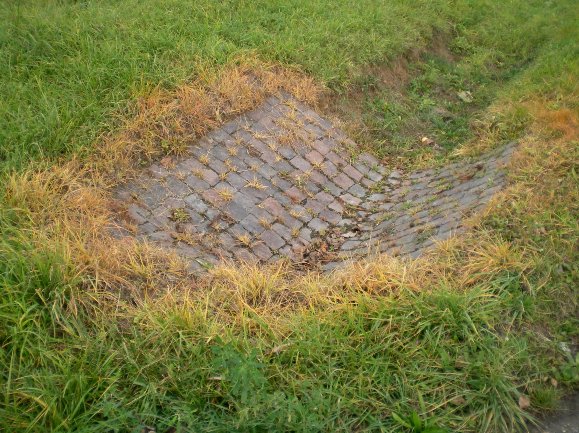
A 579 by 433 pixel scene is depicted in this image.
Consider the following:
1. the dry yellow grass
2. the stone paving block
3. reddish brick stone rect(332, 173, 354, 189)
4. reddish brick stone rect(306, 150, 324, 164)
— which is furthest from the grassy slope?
reddish brick stone rect(306, 150, 324, 164)

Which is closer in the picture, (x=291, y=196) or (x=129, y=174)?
(x=129, y=174)

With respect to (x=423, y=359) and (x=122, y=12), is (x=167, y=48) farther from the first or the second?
(x=423, y=359)

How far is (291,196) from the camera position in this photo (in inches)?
213

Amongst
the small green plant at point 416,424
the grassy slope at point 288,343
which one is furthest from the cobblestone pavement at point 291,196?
the small green plant at point 416,424

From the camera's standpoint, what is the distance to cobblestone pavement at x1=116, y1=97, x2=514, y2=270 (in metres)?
4.75

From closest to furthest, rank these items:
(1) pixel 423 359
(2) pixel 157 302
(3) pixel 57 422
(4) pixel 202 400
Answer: (3) pixel 57 422 < (4) pixel 202 400 < (1) pixel 423 359 < (2) pixel 157 302

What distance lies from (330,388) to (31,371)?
4.97ft

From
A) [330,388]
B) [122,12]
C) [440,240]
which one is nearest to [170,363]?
[330,388]

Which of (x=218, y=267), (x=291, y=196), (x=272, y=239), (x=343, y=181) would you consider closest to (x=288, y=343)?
(x=218, y=267)

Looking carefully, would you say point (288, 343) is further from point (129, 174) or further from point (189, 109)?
point (189, 109)

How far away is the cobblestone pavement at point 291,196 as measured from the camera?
187 inches

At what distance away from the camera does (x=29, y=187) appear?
427 centimetres

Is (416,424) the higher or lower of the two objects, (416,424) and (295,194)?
the higher

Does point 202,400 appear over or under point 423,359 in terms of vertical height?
under
